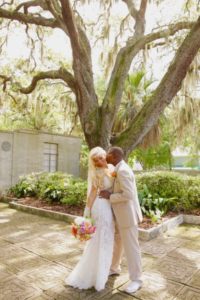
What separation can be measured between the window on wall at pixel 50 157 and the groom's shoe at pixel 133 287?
896cm

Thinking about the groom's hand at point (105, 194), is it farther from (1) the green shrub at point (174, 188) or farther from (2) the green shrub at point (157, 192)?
(1) the green shrub at point (174, 188)

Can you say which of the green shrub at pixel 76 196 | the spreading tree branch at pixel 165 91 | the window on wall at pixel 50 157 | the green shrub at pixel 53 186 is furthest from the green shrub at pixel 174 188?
the window on wall at pixel 50 157

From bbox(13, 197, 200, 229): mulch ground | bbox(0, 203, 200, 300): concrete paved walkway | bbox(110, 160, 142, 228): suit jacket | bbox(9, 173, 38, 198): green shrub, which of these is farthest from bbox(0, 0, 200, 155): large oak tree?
bbox(110, 160, 142, 228): suit jacket

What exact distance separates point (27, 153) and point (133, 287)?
8670 mm

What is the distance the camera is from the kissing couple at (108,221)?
301cm

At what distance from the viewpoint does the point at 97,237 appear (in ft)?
10.1

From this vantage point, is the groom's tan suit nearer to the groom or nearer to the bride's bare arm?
the groom

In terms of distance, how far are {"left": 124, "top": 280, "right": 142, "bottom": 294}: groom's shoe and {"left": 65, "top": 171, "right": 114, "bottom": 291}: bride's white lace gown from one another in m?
0.27

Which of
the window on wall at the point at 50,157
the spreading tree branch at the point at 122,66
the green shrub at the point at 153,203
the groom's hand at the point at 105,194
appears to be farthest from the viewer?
the window on wall at the point at 50,157

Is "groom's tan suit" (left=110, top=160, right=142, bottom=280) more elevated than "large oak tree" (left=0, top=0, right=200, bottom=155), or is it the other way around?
"large oak tree" (left=0, top=0, right=200, bottom=155)

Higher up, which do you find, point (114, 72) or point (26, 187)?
point (114, 72)

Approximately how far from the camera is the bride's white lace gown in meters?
2.99

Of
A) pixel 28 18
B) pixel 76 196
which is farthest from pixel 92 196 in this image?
pixel 28 18

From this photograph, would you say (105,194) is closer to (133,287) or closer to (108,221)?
(108,221)
